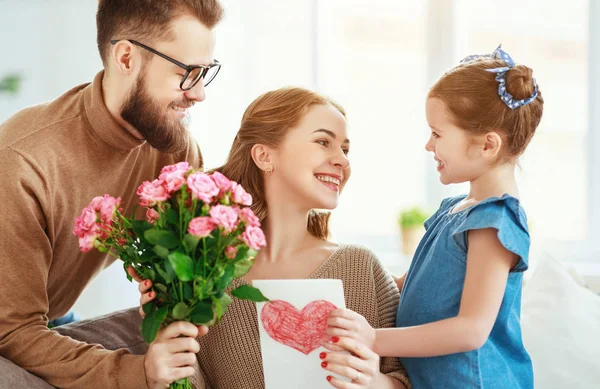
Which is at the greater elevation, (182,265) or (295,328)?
(182,265)

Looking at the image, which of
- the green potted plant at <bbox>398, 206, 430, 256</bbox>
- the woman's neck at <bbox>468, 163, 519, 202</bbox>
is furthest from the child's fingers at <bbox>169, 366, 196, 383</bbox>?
the green potted plant at <bbox>398, 206, 430, 256</bbox>

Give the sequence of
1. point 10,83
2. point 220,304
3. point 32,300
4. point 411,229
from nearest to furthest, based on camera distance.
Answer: point 220,304 < point 32,300 < point 411,229 < point 10,83

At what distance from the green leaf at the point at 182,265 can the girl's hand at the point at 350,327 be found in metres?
0.35

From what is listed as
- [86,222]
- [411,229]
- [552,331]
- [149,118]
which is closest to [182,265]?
[86,222]

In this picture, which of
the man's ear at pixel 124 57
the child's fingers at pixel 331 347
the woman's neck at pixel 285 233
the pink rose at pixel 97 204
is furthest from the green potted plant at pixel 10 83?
the child's fingers at pixel 331 347

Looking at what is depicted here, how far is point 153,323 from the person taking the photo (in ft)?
4.59

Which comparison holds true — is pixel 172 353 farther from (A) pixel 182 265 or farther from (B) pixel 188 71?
(B) pixel 188 71

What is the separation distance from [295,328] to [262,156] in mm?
516

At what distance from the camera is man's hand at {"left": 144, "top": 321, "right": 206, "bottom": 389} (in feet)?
4.77

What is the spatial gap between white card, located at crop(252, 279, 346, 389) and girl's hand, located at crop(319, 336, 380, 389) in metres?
0.10

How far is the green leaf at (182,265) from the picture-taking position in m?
1.30

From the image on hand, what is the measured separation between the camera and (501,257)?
4.93ft

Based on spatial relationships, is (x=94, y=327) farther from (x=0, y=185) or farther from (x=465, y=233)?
(x=465, y=233)

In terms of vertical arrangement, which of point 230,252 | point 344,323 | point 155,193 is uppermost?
point 155,193
